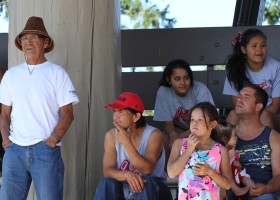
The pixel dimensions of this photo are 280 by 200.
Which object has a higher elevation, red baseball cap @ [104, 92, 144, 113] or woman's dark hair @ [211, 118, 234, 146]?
red baseball cap @ [104, 92, 144, 113]

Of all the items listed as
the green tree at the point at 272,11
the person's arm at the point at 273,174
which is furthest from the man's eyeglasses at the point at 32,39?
the green tree at the point at 272,11

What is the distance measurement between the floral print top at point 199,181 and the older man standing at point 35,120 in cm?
89

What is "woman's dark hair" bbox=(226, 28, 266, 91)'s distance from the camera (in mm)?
6352

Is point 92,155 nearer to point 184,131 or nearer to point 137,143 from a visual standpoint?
point 137,143

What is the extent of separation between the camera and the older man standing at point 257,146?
5113mm

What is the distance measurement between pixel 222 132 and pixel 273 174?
472 millimetres

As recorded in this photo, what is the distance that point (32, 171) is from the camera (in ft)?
16.3

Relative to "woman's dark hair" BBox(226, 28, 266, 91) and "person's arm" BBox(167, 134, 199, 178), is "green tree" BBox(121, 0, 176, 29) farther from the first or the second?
"person's arm" BBox(167, 134, 199, 178)

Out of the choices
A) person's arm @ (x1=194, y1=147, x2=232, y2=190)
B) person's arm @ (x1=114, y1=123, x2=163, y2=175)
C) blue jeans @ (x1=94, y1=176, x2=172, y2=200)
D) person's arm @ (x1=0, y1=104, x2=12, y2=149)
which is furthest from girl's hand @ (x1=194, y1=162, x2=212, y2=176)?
person's arm @ (x1=0, y1=104, x2=12, y2=149)

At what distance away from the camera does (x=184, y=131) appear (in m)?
6.45

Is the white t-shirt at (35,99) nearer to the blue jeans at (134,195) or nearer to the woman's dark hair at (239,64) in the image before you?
the blue jeans at (134,195)

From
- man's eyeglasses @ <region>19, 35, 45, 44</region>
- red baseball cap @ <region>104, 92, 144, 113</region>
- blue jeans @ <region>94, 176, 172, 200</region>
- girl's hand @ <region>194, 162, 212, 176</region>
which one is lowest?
blue jeans @ <region>94, 176, 172, 200</region>

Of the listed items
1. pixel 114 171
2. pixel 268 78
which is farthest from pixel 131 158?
pixel 268 78

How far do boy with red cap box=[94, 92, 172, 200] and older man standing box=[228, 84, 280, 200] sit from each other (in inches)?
24.0
